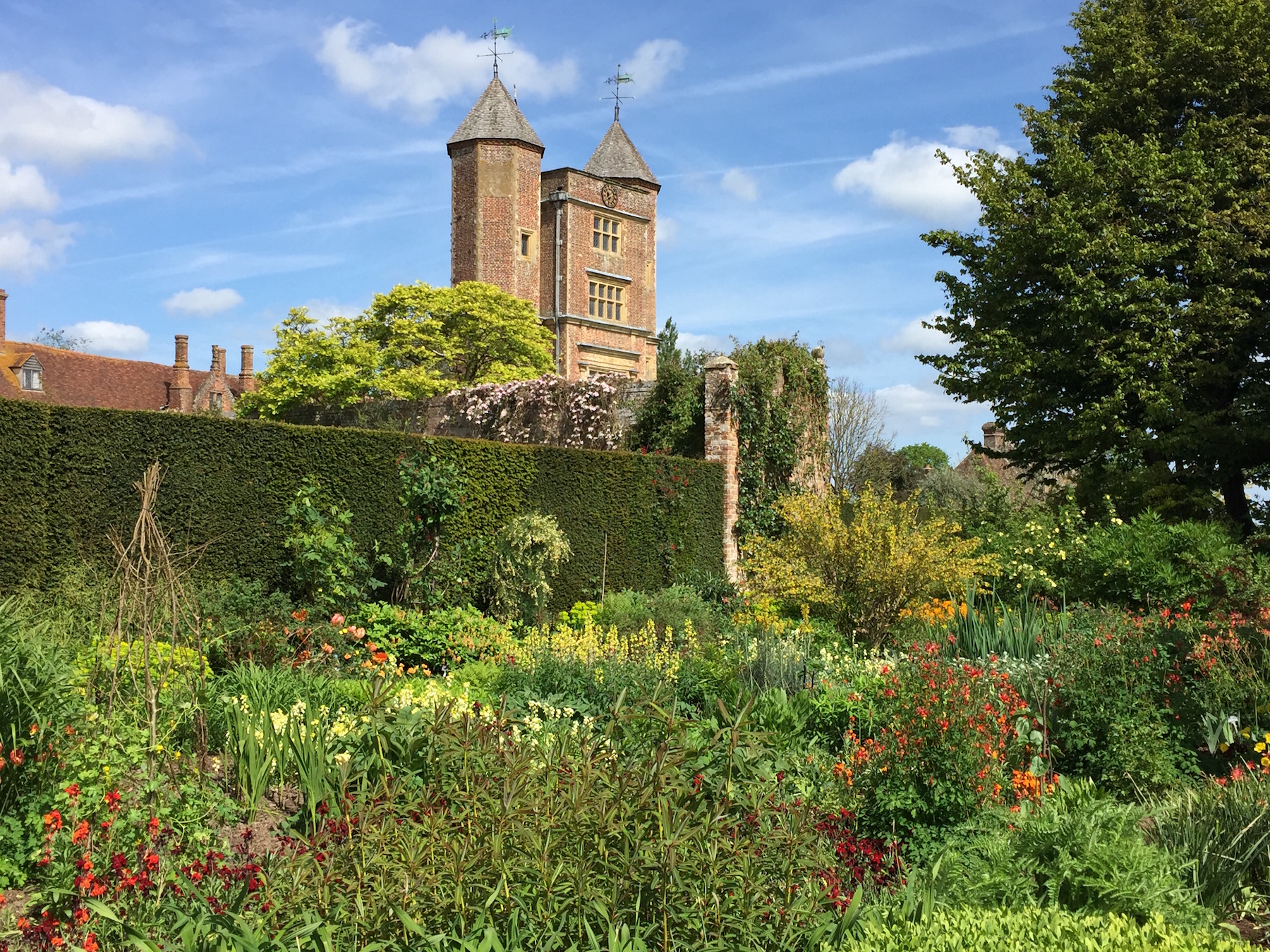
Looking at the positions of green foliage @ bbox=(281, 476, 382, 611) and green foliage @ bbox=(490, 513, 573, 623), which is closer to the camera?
green foliage @ bbox=(281, 476, 382, 611)

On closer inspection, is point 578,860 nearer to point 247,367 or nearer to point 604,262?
point 604,262

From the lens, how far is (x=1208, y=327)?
51.2 feet

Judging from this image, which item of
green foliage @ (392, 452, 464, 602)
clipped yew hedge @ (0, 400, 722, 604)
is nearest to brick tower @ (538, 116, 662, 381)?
clipped yew hedge @ (0, 400, 722, 604)

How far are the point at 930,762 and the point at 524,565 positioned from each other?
22.4ft

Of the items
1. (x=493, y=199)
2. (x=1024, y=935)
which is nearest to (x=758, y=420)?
(x=1024, y=935)

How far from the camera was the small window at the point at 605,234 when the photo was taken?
34656mm

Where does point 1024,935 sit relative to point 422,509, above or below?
below

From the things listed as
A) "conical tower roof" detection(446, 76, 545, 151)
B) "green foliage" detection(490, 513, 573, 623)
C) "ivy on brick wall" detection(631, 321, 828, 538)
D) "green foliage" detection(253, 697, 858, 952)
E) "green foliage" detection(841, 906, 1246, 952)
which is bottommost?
"green foliage" detection(841, 906, 1246, 952)

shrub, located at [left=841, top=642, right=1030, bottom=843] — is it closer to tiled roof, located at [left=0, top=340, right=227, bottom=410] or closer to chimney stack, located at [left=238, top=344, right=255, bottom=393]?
tiled roof, located at [left=0, top=340, right=227, bottom=410]

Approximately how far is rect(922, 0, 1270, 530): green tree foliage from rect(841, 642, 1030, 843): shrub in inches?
454

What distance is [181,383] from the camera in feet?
148

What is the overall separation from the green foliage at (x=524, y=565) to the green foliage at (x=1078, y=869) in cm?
702

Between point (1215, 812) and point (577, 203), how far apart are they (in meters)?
31.6

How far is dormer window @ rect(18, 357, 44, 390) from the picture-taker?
38.4 metres
